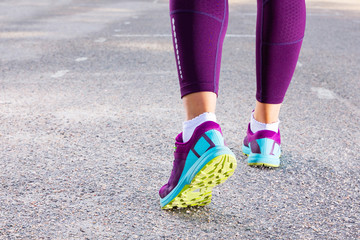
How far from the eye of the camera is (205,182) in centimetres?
127

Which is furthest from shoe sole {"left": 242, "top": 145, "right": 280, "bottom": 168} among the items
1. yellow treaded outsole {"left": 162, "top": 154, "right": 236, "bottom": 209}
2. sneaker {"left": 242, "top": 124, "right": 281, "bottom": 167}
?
yellow treaded outsole {"left": 162, "top": 154, "right": 236, "bottom": 209}

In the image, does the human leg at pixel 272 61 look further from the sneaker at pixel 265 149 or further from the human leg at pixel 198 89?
the human leg at pixel 198 89

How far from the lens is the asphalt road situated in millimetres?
1286

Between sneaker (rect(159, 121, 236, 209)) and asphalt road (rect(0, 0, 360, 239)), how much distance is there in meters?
0.05

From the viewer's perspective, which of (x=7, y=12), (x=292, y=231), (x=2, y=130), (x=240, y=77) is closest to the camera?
(x=292, y=231)

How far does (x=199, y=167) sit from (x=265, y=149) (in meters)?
0.51

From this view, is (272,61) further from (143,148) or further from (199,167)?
(143,148)

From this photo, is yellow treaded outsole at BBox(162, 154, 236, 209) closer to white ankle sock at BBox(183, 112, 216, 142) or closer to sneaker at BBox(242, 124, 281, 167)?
white ankle sock at BBox(183, 112, 216, 142)

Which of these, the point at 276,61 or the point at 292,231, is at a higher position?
the point at 276,61

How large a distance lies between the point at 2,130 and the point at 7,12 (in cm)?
578

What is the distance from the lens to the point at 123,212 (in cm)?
133

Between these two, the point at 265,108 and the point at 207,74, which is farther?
the point at 265,108

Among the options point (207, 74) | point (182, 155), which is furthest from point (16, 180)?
point (207, 74)

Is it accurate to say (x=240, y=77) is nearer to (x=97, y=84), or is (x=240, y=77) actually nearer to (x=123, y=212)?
(x=97, y=84)
